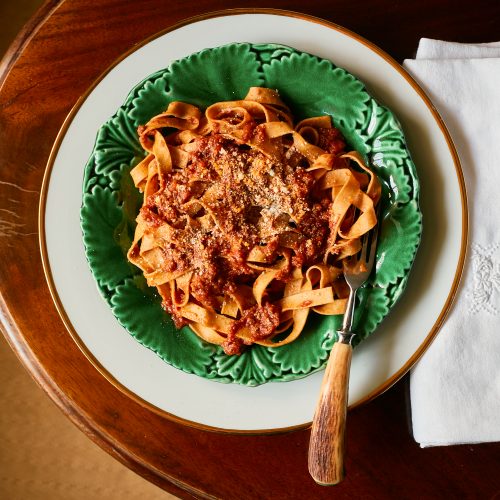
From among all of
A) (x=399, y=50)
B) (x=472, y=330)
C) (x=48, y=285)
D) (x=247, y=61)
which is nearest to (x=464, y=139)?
(x=399, y=50)

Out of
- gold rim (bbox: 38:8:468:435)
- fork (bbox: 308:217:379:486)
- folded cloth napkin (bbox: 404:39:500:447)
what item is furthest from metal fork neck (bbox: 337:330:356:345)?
folded cloth napkin (bbox: 404:39:500:447)

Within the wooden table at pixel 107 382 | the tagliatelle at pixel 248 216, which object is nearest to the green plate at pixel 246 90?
the tagliatelle at pixel 248 216

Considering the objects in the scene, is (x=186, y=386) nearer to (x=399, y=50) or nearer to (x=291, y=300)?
(x=291, y=300)

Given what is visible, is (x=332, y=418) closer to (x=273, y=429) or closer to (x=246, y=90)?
(x=273, y=429)

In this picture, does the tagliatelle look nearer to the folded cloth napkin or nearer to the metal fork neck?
the metal fork neck

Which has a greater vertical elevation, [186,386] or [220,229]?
[220,229]

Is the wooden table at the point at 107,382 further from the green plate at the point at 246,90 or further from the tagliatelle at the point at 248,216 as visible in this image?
the tagliatelle at the point at 248,216
